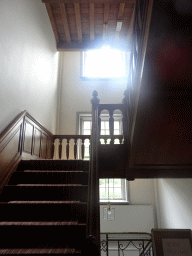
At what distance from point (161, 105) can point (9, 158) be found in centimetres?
222

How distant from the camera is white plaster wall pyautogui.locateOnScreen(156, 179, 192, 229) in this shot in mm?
4078

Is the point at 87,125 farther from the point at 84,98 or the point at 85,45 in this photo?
the point at 85,45

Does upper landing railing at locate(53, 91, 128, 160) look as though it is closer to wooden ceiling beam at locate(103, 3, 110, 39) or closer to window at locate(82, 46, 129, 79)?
window at locate(82, 46, 129, 79)

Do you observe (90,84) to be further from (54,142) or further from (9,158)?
(9,158)

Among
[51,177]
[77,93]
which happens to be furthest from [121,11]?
[51,177]

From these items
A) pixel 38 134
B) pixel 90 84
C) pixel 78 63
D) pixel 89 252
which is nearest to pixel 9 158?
pixel 38 134

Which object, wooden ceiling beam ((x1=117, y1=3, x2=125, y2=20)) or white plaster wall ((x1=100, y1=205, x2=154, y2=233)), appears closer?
wooden ceiling beam ((x1=117, y1=3, x2=125, y2=20))

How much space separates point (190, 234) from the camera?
364 centimetres

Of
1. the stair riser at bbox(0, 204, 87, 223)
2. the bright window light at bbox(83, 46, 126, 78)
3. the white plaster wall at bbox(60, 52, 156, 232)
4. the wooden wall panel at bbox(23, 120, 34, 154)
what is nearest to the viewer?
the stair riser at bbox(0, 204, 87, 223)

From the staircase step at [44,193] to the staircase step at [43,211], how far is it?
233mm

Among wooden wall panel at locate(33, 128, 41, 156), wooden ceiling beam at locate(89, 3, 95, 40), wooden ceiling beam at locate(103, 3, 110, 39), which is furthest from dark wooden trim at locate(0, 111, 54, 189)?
wooden ceiling beam at locate(103, 3, 110, 39)

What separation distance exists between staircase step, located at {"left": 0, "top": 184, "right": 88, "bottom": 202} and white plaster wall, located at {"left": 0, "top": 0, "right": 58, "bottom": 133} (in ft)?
2.98

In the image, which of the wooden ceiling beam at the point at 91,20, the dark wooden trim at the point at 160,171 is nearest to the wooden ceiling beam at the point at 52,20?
the wooden ceiling beam at the point at 91,20

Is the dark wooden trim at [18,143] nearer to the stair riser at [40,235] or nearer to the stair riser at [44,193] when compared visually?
the stair riser at [44,193]
